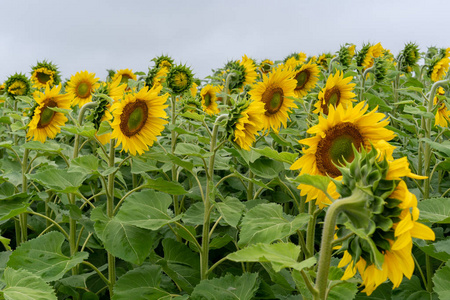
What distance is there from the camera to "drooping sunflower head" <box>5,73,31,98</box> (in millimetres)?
4668

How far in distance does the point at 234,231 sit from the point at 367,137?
53.1 inches

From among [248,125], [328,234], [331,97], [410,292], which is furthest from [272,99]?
[328,234]

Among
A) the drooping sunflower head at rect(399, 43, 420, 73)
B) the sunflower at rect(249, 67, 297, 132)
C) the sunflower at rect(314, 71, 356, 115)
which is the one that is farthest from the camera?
the drooping sunflower head at rect(399, 43, 420, 73)

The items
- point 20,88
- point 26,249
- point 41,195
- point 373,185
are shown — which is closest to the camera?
point 373,185

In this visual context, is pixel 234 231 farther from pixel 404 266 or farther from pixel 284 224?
pixel 404 266

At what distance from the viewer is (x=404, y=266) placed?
111cm

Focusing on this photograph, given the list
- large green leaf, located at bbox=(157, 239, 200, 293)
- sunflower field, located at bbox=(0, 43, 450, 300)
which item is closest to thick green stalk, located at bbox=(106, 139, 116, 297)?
sunflower field, located at bbox=(0, 43, 450, 300)

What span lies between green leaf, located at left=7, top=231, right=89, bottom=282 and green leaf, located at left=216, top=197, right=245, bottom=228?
71 centimetres

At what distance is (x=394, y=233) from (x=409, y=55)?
504cm

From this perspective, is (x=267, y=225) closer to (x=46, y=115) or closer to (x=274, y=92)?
(x=274, y=92)

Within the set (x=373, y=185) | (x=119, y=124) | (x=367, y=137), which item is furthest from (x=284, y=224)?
(x=119, y=124)

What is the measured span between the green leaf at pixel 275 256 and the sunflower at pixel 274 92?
2.04 meters

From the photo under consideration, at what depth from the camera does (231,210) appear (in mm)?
2193

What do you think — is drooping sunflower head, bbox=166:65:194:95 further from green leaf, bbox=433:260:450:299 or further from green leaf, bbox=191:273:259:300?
green leaf, bbox=433:260:450:299
